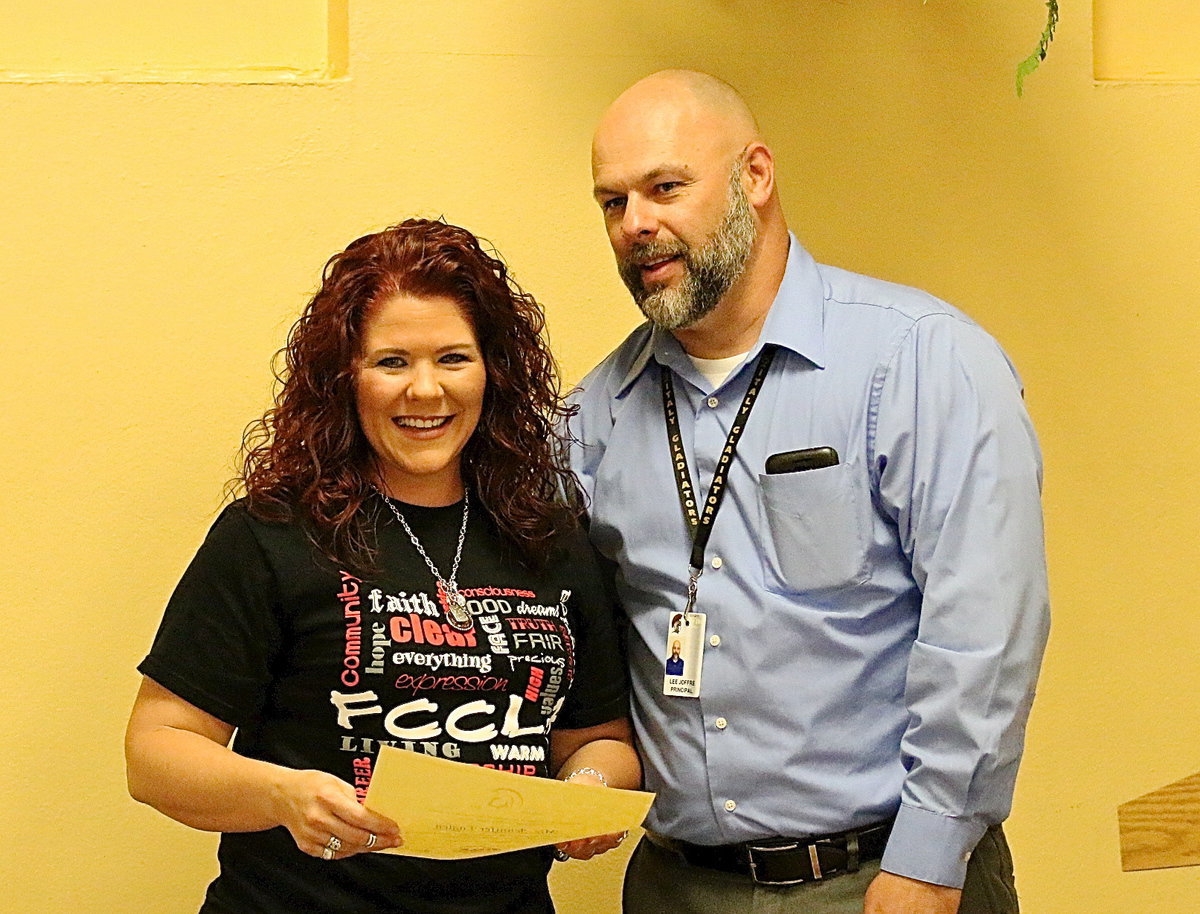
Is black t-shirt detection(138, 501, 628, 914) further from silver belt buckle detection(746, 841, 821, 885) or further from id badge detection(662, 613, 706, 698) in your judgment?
silver belt buckle detection(746, 841, 821, 885)

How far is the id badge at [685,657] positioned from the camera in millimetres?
2016

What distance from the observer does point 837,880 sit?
6.46 ft

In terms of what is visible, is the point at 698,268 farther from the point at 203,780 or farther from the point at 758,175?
the point at 203,780

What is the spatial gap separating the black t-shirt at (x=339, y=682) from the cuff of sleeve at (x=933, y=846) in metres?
0.51

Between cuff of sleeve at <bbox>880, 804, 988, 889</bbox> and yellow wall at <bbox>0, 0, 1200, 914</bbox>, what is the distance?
877 mm

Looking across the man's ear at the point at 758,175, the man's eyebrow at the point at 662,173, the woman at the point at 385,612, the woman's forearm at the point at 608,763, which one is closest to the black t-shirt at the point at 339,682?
the woman at the point at 385,612

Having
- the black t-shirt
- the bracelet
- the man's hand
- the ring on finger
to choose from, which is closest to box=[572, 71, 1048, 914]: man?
the man's hand

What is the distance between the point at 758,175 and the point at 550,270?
0.53m

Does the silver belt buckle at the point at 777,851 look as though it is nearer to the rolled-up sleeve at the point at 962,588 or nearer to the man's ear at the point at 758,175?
the rolled-up sleeve at the point at 962,588

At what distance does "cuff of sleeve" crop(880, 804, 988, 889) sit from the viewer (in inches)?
72.5

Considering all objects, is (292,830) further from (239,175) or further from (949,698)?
(239,175)

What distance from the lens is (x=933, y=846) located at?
6.04ft

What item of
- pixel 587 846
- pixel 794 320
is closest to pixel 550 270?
pixel 794 320

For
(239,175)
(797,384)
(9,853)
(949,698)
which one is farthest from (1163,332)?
(9,853)
